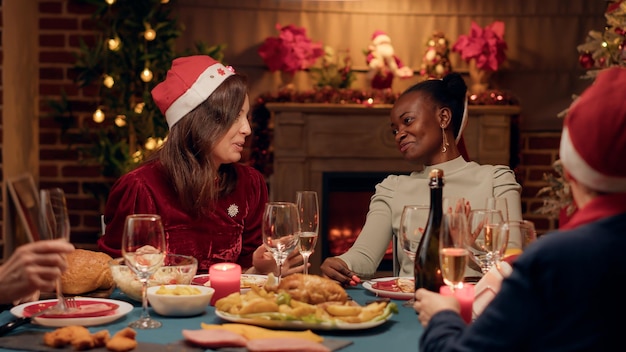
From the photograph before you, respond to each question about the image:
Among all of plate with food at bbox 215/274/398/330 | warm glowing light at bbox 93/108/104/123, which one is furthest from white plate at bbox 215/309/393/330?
warm glowing light at bbox 93/108/104/123

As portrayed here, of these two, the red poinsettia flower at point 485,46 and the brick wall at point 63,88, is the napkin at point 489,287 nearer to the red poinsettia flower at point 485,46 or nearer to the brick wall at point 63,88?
the red poinsettia flower at point 485,46

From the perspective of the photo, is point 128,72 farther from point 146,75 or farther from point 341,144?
point 341,144

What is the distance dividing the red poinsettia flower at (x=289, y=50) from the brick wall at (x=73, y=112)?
3.46 feet

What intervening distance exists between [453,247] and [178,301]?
0.60 m

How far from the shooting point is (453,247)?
64.4 inches

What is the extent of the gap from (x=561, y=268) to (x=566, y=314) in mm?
69

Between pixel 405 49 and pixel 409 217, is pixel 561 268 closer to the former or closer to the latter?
pixel 409 217

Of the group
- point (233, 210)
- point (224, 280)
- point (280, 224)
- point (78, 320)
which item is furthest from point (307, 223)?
point (233, 210)

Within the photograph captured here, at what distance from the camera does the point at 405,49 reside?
5.25 metres

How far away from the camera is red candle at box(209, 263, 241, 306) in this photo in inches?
77.6

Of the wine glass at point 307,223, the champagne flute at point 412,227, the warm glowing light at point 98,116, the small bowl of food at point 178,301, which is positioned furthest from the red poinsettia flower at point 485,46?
the small bowl of food at point 178,301

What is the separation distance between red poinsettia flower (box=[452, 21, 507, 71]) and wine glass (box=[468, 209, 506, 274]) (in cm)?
321

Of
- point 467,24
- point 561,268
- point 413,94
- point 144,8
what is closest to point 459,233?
point 561,268

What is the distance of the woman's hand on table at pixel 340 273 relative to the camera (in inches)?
86.9
